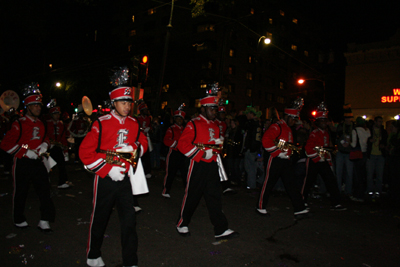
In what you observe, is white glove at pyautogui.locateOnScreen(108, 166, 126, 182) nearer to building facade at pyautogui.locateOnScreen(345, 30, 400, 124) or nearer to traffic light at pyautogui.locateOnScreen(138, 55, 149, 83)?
traffic light at pyautogui.locateOnScreen(138, 55, 149, 83)

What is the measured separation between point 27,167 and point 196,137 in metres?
2.97

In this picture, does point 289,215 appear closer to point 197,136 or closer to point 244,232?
point 244,232

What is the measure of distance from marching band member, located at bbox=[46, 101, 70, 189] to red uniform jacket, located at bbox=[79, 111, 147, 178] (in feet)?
17.0

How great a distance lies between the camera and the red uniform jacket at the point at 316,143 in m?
6.76

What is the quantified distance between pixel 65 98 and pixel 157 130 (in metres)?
16.2

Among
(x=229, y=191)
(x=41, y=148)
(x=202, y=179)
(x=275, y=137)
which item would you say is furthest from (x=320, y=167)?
(x=41, y=148)

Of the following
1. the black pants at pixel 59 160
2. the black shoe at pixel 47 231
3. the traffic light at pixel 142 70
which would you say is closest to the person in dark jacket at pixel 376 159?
the traffic light at pixel 142 70

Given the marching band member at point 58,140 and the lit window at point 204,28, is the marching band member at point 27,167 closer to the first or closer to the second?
the marching band member at point 58,140

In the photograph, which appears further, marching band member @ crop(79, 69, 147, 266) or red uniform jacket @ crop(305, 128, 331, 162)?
red uniform jacket @ crop(305, 128, 331, 162)

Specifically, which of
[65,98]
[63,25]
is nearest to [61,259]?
[63,25]

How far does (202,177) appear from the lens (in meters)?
4.87

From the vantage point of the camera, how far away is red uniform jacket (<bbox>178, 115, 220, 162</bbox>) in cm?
488

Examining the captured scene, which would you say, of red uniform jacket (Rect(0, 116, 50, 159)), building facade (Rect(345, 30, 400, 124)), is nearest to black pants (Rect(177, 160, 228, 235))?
red uniform jacket (Rect(0, 116, 50, 159))

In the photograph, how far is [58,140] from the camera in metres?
8.59
